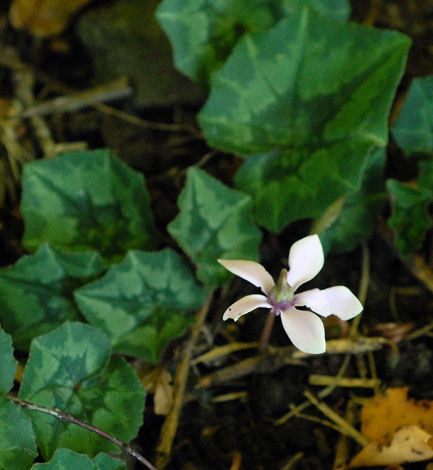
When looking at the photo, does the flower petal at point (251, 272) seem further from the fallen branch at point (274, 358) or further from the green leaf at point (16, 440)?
the green leaf at point (16, 440)

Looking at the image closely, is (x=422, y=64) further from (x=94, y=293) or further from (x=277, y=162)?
(x=94, y=293)

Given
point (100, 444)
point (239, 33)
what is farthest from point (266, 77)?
point (100, 444)

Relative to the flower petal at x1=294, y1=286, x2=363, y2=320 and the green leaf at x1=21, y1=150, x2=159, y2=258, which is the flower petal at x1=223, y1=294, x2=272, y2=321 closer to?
the flower petal at x1=294, y1=286, x2=363, y2=320

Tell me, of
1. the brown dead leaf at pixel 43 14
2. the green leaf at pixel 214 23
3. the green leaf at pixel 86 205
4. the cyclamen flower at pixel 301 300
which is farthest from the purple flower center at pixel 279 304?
the brown dead leaf at pixel 43 14

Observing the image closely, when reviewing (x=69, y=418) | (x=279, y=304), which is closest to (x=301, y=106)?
(x=279, y=304)

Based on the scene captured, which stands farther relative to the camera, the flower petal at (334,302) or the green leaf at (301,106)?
the green leaf at (301,106)

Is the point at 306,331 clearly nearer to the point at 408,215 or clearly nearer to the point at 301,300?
the point at 301,300
